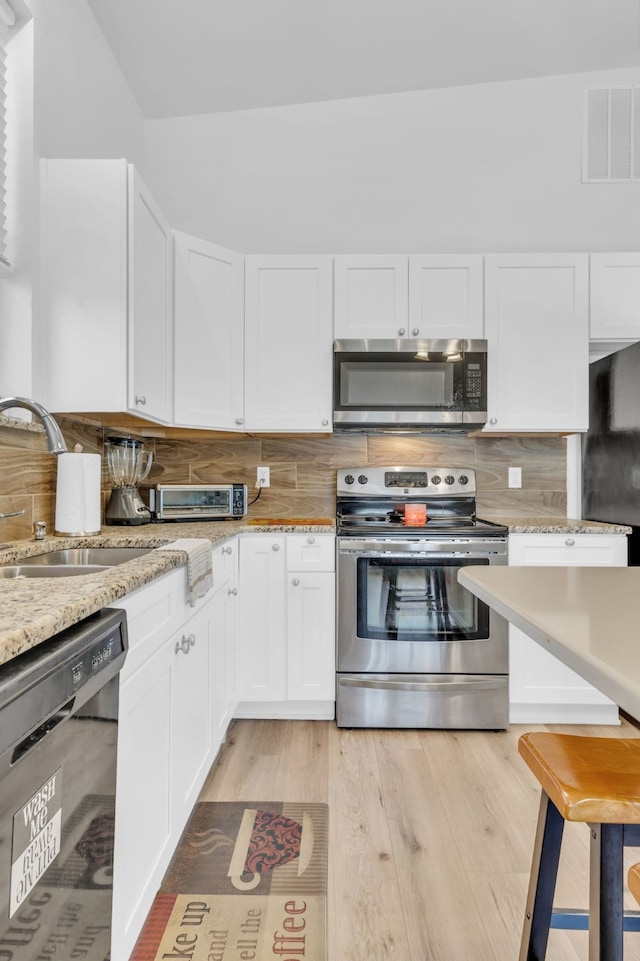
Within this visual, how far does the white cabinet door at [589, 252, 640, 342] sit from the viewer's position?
262cm

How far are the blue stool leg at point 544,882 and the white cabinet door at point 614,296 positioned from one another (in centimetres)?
231

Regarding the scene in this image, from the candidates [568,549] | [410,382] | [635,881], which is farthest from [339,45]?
[635,881]

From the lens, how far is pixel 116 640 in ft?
3.20

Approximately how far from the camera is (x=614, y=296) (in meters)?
2.63

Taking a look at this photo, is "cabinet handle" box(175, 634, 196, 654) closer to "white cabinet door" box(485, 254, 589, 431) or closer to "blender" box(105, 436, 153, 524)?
"blender" box(105, 436, 153, 524)

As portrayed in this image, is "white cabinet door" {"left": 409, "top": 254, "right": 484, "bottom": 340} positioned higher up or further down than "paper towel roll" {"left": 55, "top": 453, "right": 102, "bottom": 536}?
higher up

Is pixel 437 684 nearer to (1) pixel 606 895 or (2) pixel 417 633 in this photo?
(2) pixel 417 633

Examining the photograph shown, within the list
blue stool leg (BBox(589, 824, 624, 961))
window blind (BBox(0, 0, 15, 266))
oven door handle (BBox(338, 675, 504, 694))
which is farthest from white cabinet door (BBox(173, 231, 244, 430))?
blue stool leg (BBox(589, 824, 624, 961))

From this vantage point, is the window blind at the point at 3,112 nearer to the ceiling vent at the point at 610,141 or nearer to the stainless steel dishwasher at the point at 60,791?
the stainless steel dishwasher at the point at 60,791

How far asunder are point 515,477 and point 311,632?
141 cm

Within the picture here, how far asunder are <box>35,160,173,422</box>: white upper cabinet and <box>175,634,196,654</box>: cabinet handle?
2.71ft

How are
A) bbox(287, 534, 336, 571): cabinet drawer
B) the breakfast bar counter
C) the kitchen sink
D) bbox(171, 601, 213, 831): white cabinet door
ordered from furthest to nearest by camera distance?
bbox(287, 534, 336, 571): cabinet drawer < the kitchen sink < bbox(171, 601, 213, 831): white cabinet door < the breakfast bar counter

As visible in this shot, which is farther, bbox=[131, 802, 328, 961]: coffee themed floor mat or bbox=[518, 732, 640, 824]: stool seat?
bbox=[131, 802, 328, 961]: coffee themed floor mat

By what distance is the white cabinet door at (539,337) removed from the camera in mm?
2611
